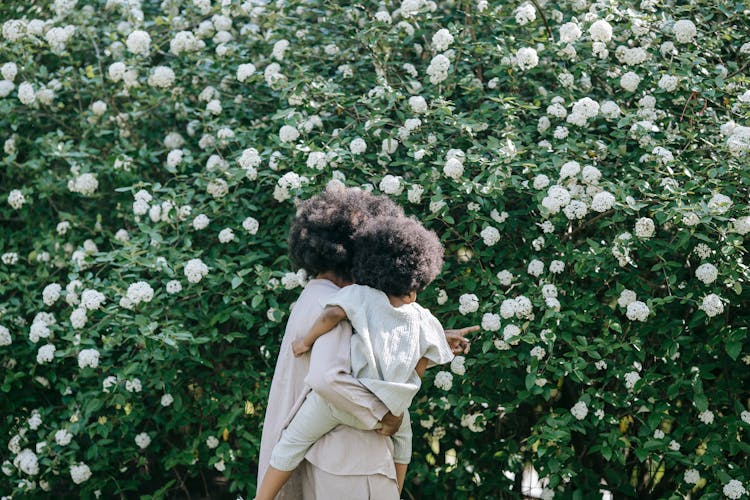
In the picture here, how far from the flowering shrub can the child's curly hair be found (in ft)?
3.19

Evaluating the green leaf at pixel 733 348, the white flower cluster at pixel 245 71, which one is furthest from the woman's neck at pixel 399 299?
the white flower cluster at pixel 245 71

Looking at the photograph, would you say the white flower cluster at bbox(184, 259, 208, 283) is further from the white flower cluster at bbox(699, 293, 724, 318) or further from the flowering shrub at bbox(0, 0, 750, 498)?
the white flower cluster at bbox(699, 293, 724, 318)

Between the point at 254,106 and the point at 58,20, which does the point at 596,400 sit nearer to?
the point at 254,106

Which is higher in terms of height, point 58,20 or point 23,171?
point 58,20

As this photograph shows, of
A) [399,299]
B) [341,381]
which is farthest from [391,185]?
[341,381]

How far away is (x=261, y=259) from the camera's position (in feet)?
13.1

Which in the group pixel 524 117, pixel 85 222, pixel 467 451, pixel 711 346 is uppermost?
pixel 524 117

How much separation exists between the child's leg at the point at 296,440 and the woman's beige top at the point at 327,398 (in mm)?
33

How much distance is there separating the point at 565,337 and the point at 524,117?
1.19 m

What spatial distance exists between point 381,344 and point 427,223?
1294mm

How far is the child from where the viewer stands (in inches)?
98.7

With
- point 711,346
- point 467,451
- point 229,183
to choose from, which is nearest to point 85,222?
point 229,183

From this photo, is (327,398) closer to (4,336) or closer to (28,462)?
(28,462)

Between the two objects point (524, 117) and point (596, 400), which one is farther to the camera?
point (524, 117)
